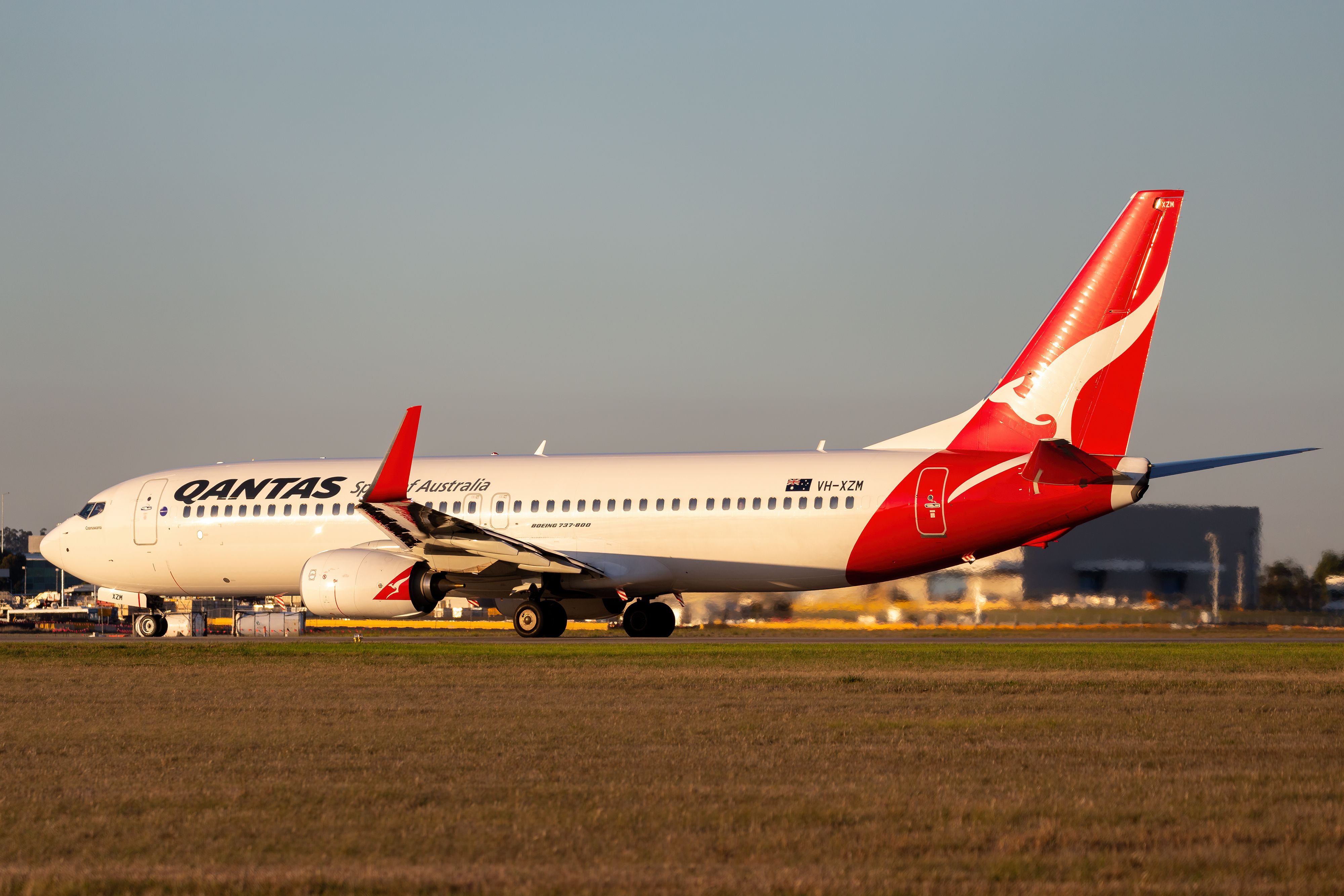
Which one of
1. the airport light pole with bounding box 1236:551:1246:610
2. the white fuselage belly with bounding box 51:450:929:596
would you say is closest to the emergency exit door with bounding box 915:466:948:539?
the white fuselage belly with bounding box 51:450:929:596

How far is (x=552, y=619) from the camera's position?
2742cm

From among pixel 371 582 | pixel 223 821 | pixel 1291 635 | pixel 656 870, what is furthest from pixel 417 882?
pixel 1291 635

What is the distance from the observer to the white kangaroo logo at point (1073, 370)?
23.9m

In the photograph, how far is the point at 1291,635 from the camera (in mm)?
28562

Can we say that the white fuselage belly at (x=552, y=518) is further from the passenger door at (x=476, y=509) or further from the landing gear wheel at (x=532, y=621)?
the landing gear wheel at (x=532, y=621)

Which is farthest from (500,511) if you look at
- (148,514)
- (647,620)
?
(148,514)

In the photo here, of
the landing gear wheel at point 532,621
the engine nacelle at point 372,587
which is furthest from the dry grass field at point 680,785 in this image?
the landing gear wheel at point 532,621

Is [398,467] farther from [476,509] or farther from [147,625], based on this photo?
[147,625]

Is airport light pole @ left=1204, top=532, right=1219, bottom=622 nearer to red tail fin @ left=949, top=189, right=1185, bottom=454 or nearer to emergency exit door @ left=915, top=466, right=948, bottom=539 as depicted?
red tail fin @ left=949, top=189, right=1185, bottom=454

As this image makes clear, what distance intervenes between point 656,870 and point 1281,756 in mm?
5358

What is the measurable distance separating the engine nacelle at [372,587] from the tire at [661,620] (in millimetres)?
4279

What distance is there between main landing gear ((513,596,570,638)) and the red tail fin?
923cm

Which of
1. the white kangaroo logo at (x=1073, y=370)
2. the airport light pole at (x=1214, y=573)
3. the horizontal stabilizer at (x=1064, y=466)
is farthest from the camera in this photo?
the airport light pole at (x=1214, y=573)

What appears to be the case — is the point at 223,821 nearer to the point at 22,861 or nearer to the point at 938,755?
the point at 22,861
